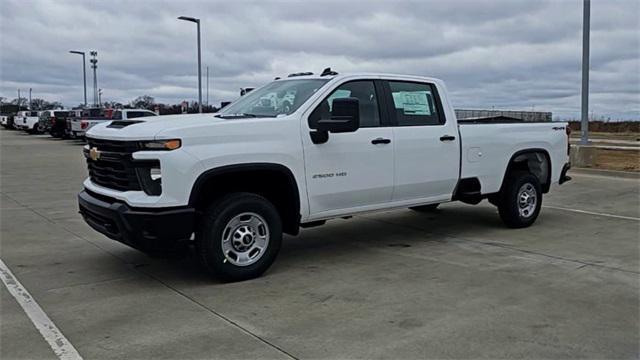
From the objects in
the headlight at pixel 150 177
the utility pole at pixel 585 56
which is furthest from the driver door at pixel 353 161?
the utility pole at pixel 585 56

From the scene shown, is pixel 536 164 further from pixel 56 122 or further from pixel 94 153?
pixel 56 122

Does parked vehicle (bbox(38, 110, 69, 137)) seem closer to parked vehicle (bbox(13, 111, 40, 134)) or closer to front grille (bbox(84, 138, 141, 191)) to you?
parked vehicle (bbox(13, 111, 40, 134))

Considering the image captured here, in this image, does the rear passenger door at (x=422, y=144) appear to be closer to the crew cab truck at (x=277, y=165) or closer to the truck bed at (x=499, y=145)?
the crew cab truck at (x=277, y=165)

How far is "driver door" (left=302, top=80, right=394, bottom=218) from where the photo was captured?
638 centimetres

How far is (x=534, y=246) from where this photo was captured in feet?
24.7

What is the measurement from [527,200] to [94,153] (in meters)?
5.84

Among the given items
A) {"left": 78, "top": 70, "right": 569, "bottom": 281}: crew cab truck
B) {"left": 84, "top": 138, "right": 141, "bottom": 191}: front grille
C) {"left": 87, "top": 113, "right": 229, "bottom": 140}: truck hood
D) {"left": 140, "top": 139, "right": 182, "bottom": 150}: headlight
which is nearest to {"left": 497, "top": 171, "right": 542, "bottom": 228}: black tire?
{"left": 78, "top": 70, "right": 569, "bottom": 281}: crew cab truck

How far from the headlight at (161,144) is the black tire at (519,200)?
16.1 ft

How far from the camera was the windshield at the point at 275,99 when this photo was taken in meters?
6.59

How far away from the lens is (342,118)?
620cm

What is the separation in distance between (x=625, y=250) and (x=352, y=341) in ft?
14.5

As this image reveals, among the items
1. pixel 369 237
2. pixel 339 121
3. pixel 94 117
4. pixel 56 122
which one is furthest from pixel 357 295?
pixel 56 122

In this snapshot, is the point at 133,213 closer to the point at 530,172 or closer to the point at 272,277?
the point at 272,277

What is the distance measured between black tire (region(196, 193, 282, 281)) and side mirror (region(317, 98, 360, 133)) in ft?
3.20
